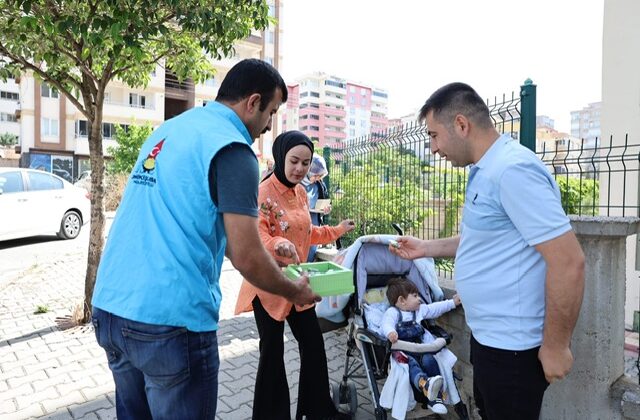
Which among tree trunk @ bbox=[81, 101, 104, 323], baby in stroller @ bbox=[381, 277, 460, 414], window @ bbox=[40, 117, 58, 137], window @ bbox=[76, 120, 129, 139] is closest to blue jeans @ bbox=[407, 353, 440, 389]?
baby in stroller @ bbox=[381, 277, 460, 414]

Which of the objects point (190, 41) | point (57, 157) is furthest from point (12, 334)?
point (57, 157)

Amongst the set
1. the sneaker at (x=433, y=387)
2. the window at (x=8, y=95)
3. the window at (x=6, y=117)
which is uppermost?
the window at (x=8, y=95)

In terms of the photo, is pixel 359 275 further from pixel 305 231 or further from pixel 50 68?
pixel 50 68

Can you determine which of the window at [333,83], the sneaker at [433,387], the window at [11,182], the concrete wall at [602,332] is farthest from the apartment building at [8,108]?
the concrete wall at [602,332]

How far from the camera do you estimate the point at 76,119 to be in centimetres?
3484

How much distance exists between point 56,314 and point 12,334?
77 centimetres

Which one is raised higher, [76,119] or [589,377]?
[76,119]

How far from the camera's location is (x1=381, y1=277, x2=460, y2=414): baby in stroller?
2.83 metres

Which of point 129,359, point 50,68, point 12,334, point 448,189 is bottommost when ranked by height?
point 12,334

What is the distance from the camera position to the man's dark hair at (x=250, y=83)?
6.33 feet

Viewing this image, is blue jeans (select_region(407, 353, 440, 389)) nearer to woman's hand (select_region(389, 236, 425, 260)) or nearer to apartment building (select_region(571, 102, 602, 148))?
woman's hand (select_region(389, 236, 425, 260))

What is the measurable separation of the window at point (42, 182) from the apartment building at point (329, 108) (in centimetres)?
7780

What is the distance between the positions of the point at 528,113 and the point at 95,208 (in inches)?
187

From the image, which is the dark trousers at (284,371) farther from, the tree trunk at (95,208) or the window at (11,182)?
the window at (11,182)
